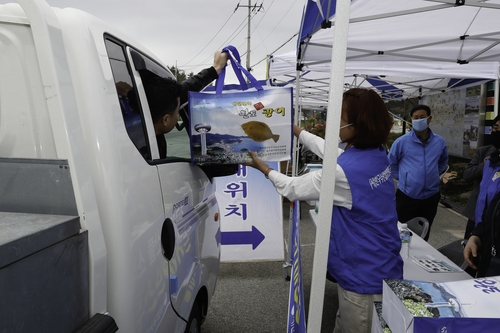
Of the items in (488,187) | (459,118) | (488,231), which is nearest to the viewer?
(488,231)

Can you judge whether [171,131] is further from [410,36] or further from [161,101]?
[410,36]

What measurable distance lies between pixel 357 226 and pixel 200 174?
38.5 inches

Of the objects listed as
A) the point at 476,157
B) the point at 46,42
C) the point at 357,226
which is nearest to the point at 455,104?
the point at 476,157

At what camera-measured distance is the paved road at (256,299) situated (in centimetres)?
329

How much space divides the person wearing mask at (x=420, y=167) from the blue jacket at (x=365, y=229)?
290 cm

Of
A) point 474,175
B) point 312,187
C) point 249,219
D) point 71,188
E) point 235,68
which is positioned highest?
point 235,68

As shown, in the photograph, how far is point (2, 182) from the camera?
1.02 m

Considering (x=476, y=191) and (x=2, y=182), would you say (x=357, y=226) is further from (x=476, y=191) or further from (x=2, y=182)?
(x=476, y=191)

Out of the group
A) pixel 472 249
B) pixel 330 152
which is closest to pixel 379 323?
pixel 330 152

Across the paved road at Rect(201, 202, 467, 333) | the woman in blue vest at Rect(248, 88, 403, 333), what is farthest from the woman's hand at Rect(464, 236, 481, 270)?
the paved road at Rect(201, 202, 467, 333)

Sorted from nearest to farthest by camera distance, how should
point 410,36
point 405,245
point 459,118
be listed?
point 405,245, point 410,36, point 459,118

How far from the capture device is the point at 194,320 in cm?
207

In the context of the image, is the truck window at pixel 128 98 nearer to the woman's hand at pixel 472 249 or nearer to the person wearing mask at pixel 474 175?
the woman's hand at pixel 472 249

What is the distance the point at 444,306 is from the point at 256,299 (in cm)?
291
